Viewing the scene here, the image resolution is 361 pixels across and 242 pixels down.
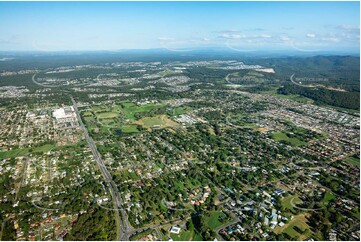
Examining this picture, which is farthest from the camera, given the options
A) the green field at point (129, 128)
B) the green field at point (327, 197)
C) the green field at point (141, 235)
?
the green field at point (129, 128)

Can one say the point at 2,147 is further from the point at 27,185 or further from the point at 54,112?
the point at 54,112

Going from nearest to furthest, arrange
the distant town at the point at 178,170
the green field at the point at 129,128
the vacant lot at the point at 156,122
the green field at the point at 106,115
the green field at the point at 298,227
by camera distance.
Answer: the green field at the point at 298,227 → the distant town at the point at 178,170 → the green field at the point at 129,128 → the vacant lot at the point at 156,122 → the green field at the point at 106,115

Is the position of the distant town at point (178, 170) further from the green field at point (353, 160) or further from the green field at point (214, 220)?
the green field at point (353, 160)

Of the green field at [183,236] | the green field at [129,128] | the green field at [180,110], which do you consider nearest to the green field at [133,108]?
the green field at [180,110]

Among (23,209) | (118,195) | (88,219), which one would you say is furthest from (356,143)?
(23,209)

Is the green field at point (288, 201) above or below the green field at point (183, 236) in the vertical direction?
below

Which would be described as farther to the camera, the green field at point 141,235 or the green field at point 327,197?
the green field at point 327,197

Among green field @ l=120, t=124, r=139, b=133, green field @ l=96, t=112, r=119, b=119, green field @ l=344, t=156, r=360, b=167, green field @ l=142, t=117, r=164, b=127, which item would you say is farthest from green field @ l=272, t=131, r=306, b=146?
green field @ l=96, t=112, r=119, b=119

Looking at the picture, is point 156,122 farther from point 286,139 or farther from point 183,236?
point 183,236
